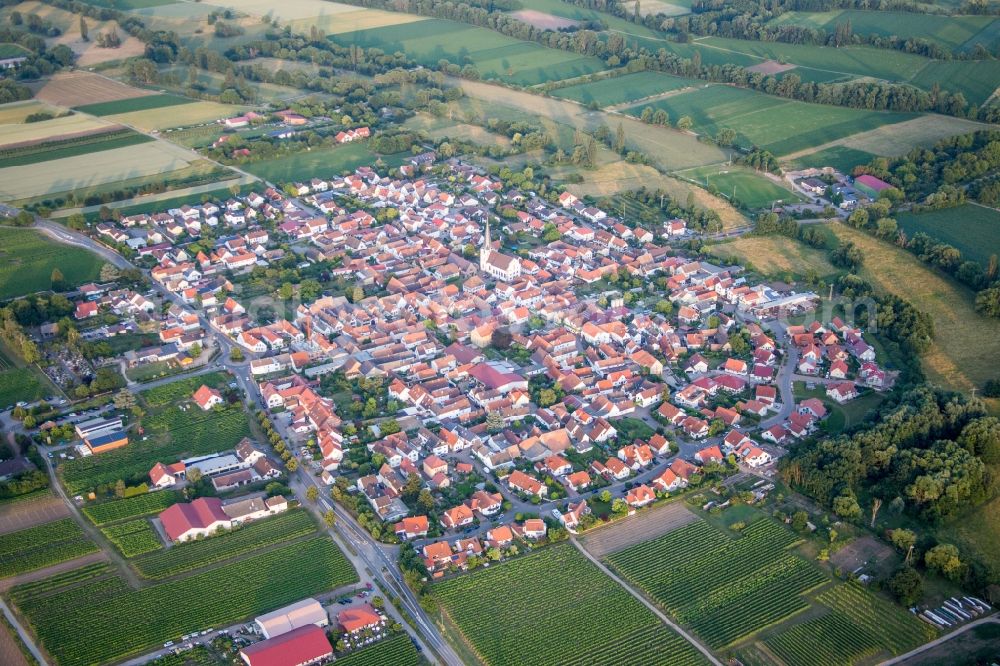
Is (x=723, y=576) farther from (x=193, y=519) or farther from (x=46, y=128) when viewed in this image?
(x=46, y=128)

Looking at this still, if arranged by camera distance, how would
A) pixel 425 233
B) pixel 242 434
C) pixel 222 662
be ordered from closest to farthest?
pixel 222 662
pixel 242 434
pixel 425 233

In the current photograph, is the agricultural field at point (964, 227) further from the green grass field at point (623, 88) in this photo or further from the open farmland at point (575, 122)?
the green grass field at point (623, 88)

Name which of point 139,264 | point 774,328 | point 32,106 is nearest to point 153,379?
point 139,264

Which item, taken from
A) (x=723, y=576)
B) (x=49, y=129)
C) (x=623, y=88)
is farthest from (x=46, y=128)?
(x=723, y=576)

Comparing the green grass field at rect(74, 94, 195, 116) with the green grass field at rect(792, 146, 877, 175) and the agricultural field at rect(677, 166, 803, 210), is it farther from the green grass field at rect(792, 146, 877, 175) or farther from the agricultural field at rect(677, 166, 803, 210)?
the green grass field at rect(792, 146, 877, 175)

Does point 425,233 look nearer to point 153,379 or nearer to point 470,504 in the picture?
point 153,379

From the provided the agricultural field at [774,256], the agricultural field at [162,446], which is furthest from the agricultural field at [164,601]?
the agricultural field at [774,256]

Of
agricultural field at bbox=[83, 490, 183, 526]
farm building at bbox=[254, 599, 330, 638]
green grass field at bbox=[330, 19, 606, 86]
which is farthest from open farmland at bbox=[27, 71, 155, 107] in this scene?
farm building at bbox=[254, 599, 330, 638]
